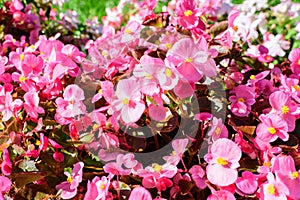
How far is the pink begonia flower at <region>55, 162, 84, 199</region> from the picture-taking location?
1.27 metres

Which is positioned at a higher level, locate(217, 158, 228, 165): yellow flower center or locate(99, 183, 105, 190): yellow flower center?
locate(217, 158, 228, 165): yellow flower center

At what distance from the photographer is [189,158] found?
1.38m

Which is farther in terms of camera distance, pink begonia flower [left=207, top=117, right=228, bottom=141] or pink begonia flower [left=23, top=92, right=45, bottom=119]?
pink begonia flower [left=23, top=92, right=45, bottom=119]

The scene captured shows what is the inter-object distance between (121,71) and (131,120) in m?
0.31

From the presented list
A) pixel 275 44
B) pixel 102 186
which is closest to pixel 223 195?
pixel 102 186

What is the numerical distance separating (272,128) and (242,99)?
0.17m

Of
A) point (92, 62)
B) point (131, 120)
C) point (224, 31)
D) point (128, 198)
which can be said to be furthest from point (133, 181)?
point (224, 31)

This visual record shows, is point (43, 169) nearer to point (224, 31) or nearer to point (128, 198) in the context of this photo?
point (128, 198)

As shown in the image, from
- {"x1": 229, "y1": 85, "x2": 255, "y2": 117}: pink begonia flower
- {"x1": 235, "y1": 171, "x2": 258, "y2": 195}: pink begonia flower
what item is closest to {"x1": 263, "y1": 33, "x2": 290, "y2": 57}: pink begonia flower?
{"x1": 229, "y1": 85, "x2": 255, "y2": 117}: pink begonia flower

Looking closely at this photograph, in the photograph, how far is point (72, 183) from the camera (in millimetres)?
1275

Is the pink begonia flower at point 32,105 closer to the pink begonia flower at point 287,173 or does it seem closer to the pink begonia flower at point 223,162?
the pink begonia flower at point 223,162

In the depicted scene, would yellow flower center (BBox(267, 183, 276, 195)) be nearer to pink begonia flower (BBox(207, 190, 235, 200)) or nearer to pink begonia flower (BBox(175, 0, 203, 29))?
pink begonia flower (BBox(207, 190, 235, 200))

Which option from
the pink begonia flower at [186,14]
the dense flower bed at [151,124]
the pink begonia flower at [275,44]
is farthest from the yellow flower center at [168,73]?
the pink begonia flower at [275,44]

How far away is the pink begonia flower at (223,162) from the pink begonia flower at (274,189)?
0.08 m
